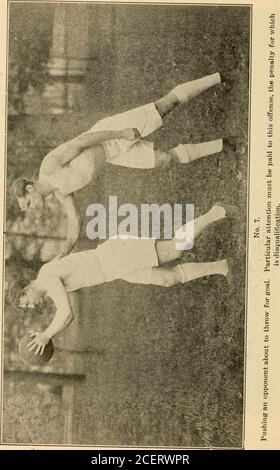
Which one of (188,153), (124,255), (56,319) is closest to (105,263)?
(124,255)

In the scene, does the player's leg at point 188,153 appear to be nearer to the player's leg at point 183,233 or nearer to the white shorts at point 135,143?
the white shorts at point 135,143

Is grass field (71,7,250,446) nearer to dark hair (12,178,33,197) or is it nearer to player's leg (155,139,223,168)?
player's leg (155,139,223,168)

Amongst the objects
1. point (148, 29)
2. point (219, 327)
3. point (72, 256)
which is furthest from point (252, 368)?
point (148, 29)

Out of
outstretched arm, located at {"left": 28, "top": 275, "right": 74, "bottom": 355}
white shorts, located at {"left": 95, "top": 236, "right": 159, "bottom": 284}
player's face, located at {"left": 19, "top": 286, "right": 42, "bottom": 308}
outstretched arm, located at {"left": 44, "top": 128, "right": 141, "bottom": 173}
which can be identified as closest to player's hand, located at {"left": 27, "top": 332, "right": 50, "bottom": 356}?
outstretched arm, located at {"left": 28, "top": 275, "right": 74, "bottom": 355}

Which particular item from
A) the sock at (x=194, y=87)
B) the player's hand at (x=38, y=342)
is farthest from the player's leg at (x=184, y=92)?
the player's hand at (x=38, y=342)

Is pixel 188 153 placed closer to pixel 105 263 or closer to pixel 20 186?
pixel 105 263
